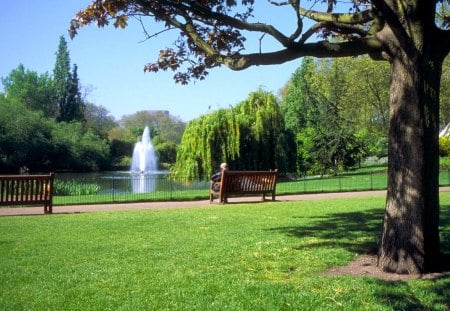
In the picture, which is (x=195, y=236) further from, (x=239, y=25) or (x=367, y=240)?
(x=239, y=25)

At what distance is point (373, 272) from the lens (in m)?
6.41

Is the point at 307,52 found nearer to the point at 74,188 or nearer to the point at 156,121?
the point at 74,188

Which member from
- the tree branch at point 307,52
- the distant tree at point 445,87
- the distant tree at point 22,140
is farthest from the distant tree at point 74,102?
the tree branch at point 307,52

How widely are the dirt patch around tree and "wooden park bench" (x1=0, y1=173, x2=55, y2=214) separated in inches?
381

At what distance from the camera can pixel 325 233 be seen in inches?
370

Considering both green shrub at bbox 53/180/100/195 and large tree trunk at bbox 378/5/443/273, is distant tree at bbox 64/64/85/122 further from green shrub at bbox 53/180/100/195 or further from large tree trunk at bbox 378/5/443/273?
large tree trunk at bbox 378/5/443/273

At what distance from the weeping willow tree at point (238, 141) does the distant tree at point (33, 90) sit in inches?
2241

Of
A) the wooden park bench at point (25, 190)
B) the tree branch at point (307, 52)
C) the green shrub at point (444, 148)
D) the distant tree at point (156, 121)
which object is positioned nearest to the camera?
the tree branch at point (307, 52)

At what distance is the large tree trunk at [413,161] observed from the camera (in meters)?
6.43

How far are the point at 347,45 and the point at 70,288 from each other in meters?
4.68

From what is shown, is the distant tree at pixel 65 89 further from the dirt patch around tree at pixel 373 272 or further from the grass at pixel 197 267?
the dirt patch around tree at pixel 373 272

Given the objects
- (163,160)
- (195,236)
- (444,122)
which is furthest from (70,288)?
(444,122)

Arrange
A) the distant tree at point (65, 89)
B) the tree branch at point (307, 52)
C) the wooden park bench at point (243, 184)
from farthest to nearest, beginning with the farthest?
the distant tree at point (65, 89) → the wooden park bench at point (243, 184) → the tree branch at point (307, 52)

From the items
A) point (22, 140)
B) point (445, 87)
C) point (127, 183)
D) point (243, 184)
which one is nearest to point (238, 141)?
point (127, 183)
